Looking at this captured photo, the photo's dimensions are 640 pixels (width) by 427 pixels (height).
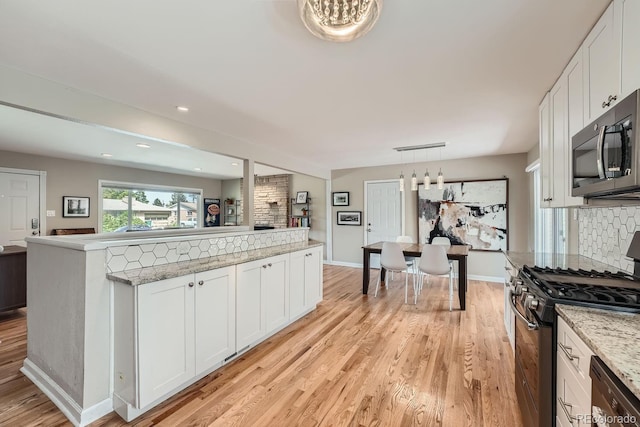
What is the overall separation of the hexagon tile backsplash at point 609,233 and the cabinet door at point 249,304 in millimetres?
2728

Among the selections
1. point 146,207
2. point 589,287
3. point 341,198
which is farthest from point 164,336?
point 146,207

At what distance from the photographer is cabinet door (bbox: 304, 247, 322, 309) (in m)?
3.39

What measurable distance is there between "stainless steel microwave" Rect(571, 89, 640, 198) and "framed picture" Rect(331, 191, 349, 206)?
5.03 metres

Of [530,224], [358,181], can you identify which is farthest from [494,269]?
[358,181]

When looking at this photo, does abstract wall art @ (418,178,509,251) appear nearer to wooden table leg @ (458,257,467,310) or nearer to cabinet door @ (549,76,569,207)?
wooden table leg @ (458,257,467,310)

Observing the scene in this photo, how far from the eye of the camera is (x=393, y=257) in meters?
4.08

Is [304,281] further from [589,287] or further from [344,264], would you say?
[344,264]

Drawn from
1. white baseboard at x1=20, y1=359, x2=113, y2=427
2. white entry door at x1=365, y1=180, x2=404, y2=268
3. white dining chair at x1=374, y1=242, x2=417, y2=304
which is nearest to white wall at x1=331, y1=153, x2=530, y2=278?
white entry door at x1=365, y1=180, x2=404, y2=268

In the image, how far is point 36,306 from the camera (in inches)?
83.8

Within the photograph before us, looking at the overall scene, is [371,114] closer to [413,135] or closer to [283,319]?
[413,135]

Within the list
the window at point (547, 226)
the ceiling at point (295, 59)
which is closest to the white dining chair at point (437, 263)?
the window at point (547, 226)

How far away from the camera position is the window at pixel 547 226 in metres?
3.41

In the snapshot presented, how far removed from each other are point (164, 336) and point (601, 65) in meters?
2.99

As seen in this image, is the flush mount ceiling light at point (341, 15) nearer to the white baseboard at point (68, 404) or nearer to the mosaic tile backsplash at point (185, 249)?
the mosaic tile backsplash at point (185, 249)
